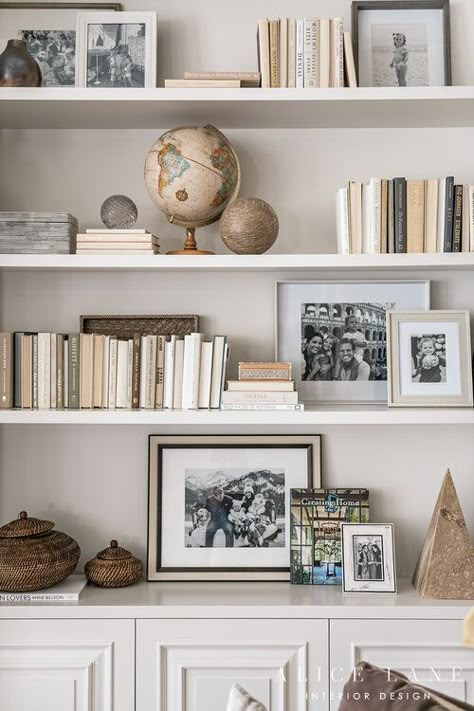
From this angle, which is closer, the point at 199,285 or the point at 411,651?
the point at 411,651

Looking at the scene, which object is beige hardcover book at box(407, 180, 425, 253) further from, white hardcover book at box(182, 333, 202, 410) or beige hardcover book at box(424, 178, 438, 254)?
white hardcover book at box(182, 333, 202, 410)

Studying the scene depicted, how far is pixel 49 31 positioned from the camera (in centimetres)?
220

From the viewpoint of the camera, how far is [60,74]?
218 cm

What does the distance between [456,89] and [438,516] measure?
114 cm

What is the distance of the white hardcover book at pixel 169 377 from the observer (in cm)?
208

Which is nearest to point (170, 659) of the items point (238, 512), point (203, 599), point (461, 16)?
point (203, 599)

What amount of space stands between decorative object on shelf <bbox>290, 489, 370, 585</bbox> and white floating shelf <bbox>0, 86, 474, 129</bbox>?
107 centimetres

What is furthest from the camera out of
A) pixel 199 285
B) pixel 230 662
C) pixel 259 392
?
pixel 199 285

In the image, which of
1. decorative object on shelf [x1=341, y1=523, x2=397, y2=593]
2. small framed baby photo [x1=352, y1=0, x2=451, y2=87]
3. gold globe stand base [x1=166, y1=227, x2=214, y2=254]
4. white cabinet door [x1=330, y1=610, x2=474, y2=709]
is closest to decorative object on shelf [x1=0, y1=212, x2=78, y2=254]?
gold globe stand base [x1=166, y1=227, x2=214, y2=254]

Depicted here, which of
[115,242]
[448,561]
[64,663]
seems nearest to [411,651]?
[448,561]

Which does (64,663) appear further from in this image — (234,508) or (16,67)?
(16,67)

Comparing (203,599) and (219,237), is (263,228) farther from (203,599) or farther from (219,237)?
(203,599)

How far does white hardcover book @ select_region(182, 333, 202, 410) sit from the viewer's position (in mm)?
2057

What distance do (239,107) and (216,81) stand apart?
92 mm
